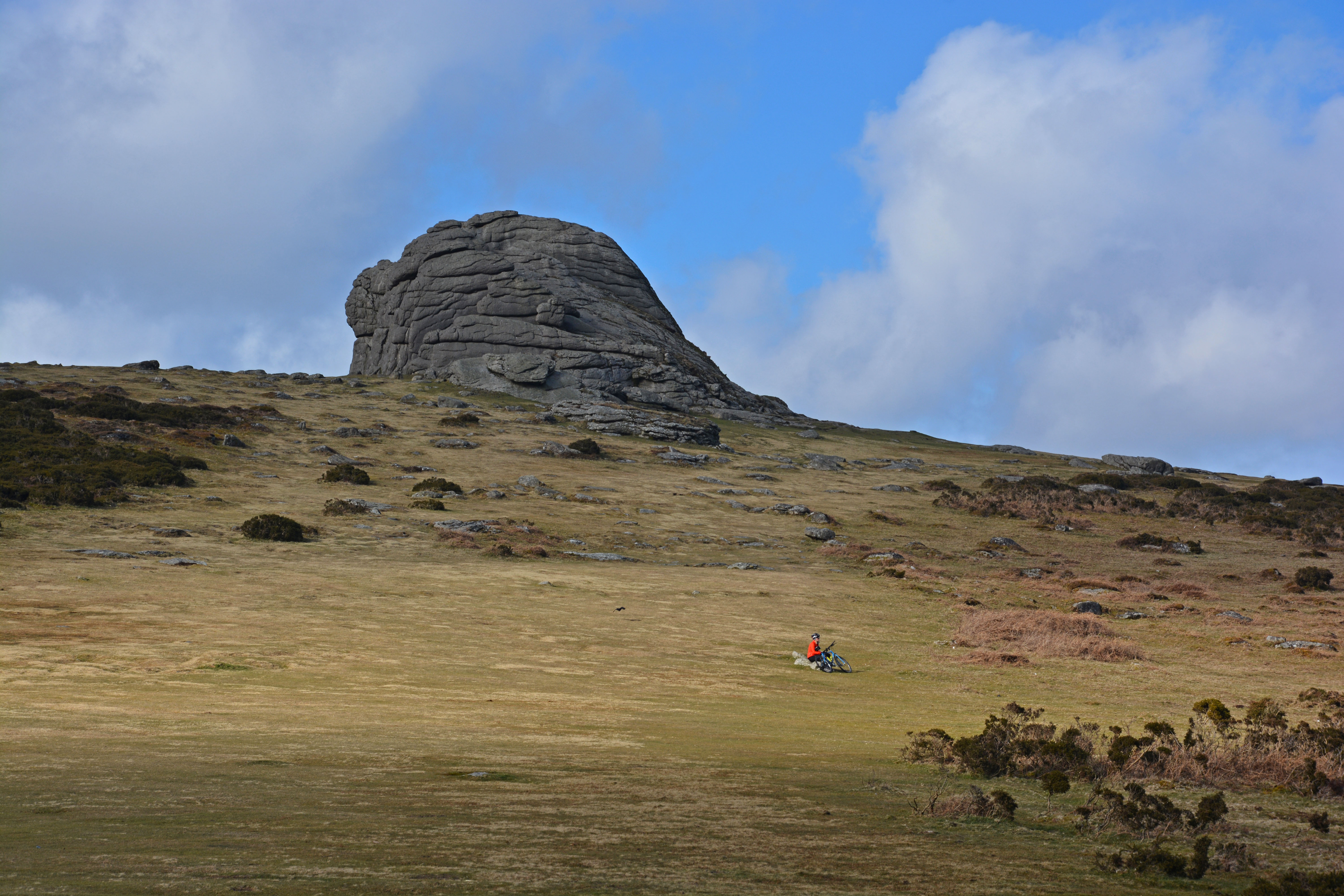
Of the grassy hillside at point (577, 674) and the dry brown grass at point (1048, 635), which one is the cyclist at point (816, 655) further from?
the dry brown grass at point (1048, 635)

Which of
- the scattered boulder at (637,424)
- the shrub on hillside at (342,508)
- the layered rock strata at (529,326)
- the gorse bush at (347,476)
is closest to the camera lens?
the shrub on hillside at (342,508)

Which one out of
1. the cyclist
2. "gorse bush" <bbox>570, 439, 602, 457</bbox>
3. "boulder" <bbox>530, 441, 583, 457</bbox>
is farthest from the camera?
"gorse bush" <bbox>570, 439, 602, 457</bbox>

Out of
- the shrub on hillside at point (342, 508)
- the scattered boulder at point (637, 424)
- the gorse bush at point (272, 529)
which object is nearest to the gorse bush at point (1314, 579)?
the shrub on hillside at point (342, 508)

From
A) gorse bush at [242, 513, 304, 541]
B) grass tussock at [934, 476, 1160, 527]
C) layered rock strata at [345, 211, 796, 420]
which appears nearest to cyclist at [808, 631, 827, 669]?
gorse bush at [242, 513, 304, 541]

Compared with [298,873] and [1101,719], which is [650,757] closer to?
[298,873]

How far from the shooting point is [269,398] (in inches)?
3201

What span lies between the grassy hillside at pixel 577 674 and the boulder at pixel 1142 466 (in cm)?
2779

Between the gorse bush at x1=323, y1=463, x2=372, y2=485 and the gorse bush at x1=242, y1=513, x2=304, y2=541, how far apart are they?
1340 centimetres

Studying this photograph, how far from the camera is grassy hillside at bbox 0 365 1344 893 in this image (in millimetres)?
8516

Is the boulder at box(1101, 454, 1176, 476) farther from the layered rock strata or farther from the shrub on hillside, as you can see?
the shrub on hillside

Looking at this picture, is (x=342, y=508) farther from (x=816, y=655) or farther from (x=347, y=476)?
(x=816, y=655)

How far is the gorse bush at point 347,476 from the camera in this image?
53969 mm

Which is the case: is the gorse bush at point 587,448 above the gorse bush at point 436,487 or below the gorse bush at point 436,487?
above

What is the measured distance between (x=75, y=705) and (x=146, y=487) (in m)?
34.3
